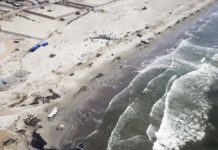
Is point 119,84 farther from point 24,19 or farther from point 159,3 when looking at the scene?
point 159,3

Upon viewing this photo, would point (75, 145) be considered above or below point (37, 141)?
below

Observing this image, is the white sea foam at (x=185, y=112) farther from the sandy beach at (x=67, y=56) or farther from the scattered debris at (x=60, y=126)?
the scattered debris at (x=60, y=126)

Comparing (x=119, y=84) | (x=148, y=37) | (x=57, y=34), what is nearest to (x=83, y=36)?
(x=57, y=34)

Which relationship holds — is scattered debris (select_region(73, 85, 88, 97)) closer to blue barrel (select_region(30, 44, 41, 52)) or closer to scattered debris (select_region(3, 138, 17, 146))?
scattered debris (select_region(3, 138, 17, 146))

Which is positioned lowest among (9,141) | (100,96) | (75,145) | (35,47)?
(75,145)

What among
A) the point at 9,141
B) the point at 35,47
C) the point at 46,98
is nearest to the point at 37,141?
the point at 9,141

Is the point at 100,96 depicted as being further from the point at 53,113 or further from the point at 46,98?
the point at 53,113
